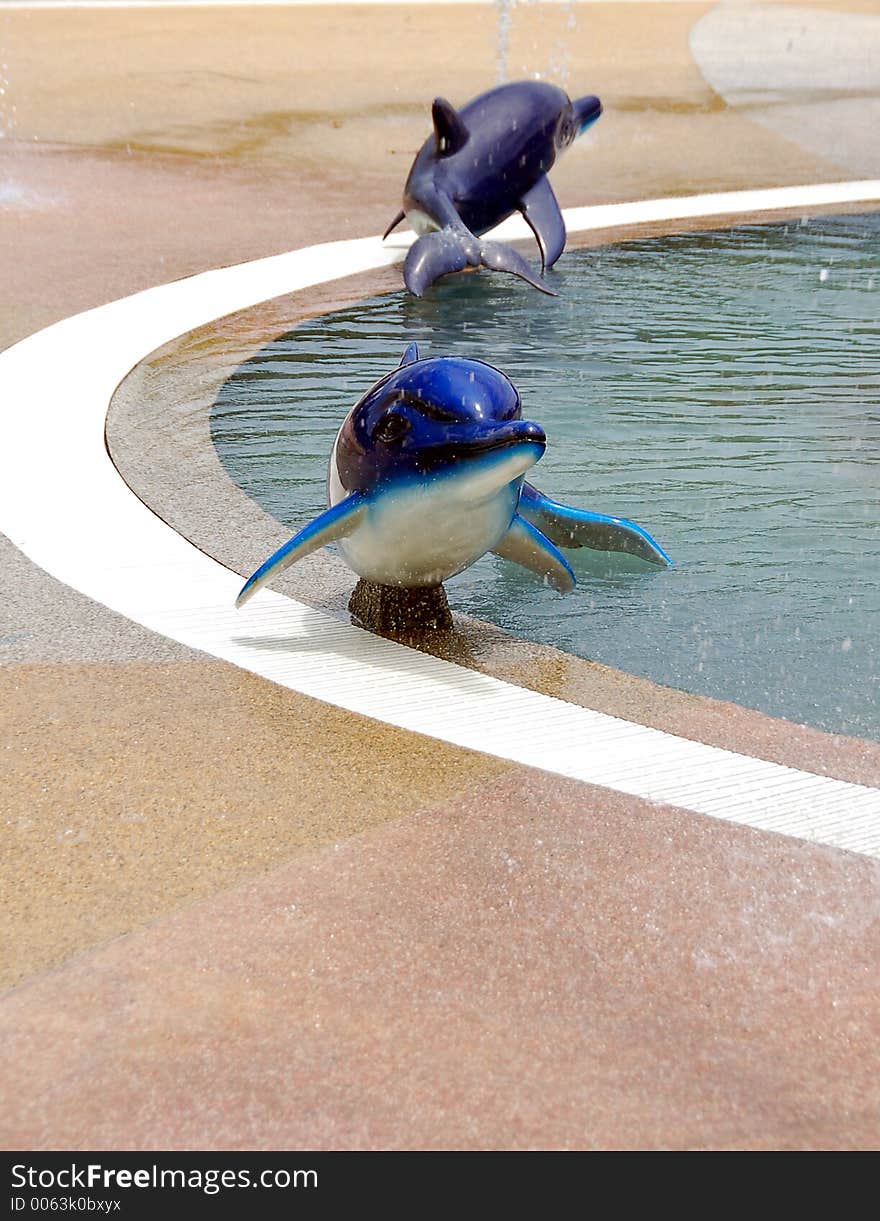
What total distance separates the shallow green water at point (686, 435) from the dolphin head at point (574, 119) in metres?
1.24

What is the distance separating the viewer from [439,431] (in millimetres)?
5594

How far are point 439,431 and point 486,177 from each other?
29.9 ft

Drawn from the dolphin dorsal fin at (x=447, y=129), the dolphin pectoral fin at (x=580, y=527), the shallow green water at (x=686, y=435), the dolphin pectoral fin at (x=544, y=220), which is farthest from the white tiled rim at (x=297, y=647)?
the dolphin pectoral fin at (x=544, y=220)

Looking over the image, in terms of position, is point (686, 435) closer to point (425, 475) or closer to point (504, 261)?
point (425, 475)

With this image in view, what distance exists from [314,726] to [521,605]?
1.73 meters

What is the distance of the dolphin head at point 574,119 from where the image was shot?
47.5 ft

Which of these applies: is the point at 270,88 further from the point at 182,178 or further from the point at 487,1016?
the point at 487,1016

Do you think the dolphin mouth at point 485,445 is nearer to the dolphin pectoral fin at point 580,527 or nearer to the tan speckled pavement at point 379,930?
the tan speckled pavement at point 379,930

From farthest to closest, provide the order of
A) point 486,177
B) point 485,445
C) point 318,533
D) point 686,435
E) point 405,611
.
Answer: point 486,177 → point 686,435 → point 405,611 → point 318,533 → point 485,445

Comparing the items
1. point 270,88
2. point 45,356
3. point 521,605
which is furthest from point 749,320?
point 270,88

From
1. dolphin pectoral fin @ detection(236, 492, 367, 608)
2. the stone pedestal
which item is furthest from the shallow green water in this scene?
dolphin pectoral fin @ detection(236, 492, 367, 608)

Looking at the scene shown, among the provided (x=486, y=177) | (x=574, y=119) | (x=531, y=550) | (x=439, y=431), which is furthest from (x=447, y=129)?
(x=439, y=431)

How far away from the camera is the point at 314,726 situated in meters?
5.27

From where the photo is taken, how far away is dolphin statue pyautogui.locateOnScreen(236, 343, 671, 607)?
5555mm
